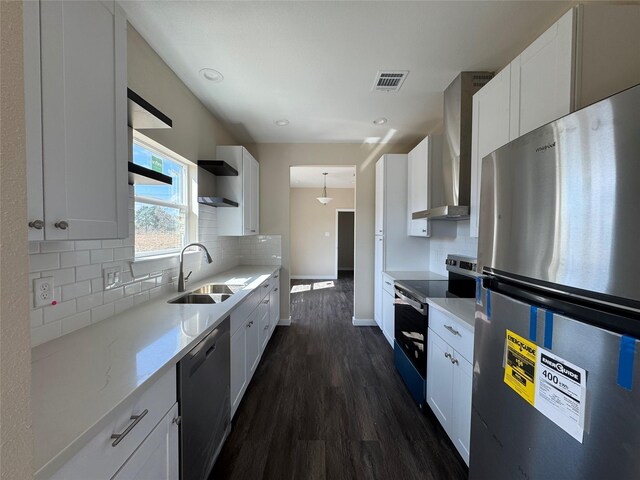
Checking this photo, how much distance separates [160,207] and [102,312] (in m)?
0.96

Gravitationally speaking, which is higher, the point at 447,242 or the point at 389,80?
the point at 389,80

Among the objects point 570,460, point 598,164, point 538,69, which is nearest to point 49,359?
point 570,460

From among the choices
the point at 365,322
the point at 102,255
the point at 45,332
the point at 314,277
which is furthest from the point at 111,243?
the point at 314,277

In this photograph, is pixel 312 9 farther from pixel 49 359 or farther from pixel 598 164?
pixel 49 359

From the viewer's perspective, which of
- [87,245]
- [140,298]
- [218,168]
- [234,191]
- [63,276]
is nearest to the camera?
[63,276]

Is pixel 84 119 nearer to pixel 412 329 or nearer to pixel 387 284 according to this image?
pixel 412 329

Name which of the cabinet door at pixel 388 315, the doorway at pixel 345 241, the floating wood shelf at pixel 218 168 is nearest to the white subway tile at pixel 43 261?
the floating wood shelf at pixel 218 168

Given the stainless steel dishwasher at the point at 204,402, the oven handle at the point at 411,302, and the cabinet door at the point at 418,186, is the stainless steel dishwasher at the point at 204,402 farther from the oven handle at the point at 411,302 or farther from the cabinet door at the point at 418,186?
the cabinet door at the point at 418,186

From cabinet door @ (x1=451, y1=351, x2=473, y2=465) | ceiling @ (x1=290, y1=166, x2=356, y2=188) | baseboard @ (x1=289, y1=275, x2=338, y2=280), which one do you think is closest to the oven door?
cabinet door @ (x1=451, y1=351, x2=473, y2=465)

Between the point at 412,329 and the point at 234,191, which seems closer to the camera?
the point at 412,329

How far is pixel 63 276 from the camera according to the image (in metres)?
1.14

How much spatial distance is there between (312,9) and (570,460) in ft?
7.12

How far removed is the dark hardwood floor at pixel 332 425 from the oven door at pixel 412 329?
1.18ft

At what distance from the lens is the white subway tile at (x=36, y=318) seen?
1.02 meters
